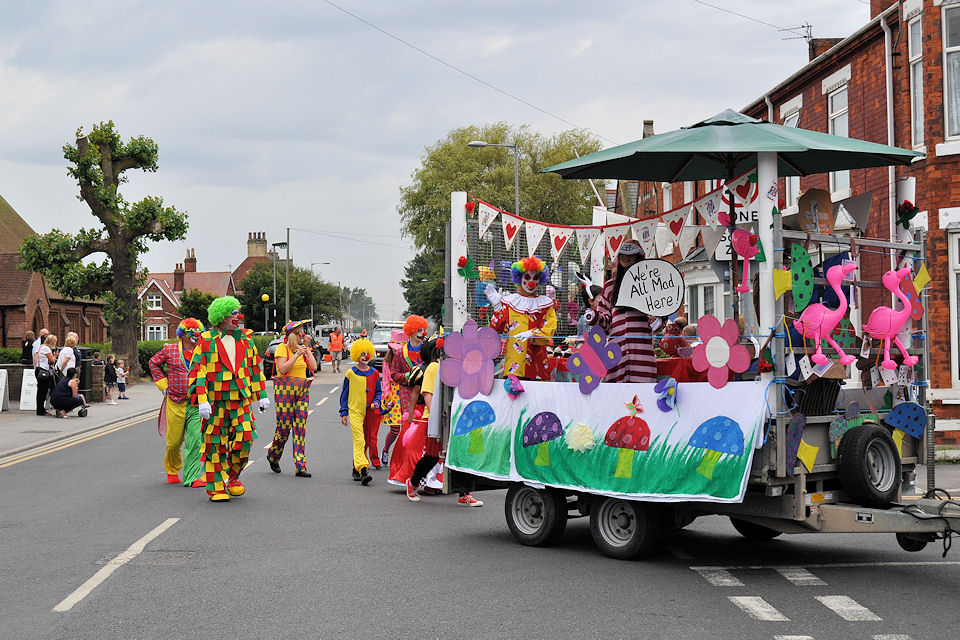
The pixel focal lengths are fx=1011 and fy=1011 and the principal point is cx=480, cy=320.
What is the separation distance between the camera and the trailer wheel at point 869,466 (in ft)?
22.3

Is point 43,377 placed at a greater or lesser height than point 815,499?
greater

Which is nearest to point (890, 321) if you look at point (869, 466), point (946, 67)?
point (869, 466)

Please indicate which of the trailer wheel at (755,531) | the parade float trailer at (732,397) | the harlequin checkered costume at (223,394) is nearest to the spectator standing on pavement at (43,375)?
the harlequin checkered costume at (223,394)

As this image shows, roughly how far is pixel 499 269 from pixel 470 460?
183 cm

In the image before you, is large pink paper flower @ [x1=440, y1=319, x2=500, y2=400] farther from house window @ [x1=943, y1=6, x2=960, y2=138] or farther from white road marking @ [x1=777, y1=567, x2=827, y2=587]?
house window @ [x1=943, y1=6, x2=960, y2=138]

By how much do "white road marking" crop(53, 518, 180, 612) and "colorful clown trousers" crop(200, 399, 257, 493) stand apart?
1211 millimetres

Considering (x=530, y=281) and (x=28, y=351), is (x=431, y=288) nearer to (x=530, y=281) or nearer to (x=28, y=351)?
(x=28, y=351)

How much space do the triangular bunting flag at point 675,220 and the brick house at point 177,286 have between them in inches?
3123

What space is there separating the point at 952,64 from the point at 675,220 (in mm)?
9430

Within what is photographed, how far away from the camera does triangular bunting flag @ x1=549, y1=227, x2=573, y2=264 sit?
9703 mm

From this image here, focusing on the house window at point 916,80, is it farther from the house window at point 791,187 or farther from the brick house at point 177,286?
the brick house at point 177,286

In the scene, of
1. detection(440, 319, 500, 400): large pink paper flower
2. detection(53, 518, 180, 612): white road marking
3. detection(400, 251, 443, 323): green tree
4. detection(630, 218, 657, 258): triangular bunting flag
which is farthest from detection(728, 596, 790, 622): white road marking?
detection(400, 251, 443, 323): green tree

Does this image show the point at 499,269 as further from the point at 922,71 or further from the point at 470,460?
the point at 922,71

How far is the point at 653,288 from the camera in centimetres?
771
